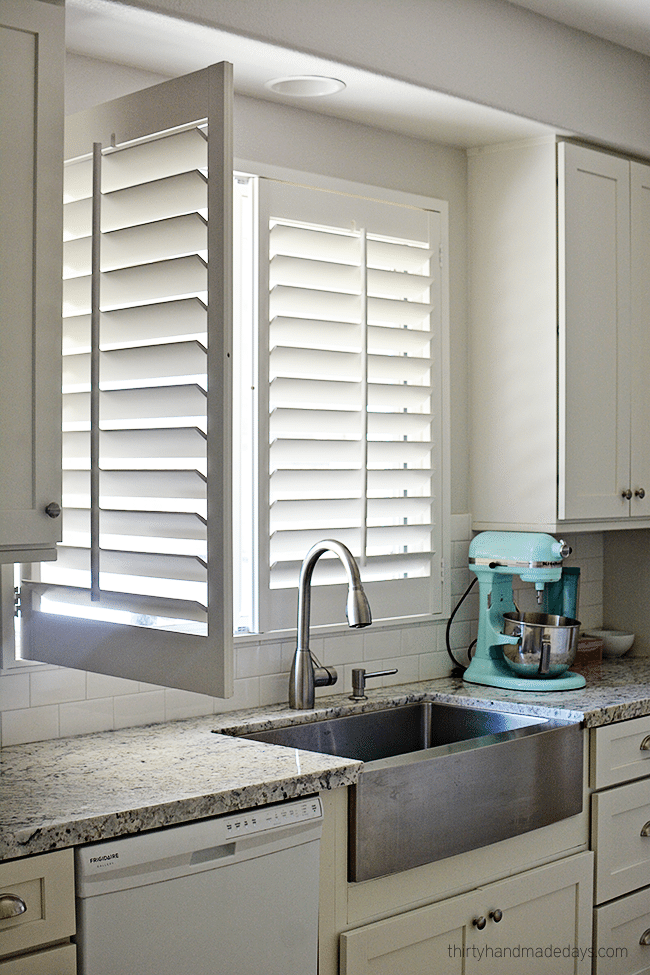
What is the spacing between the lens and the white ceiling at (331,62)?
2395 millimetres

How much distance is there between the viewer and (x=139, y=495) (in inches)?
89.4

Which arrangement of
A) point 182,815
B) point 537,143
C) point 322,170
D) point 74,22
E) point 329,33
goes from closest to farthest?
point 182,815, point 74,22, point 329,33, point 322,170, point 537,143

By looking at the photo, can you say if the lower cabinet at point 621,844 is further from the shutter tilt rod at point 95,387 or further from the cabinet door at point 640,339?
the shutter tilt rod at point 95,387

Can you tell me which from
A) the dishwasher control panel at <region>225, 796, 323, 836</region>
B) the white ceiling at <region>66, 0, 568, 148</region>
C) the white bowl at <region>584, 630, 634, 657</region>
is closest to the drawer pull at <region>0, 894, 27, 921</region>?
the dishwasher control panel at <region>225, 796, 323, 836</region>

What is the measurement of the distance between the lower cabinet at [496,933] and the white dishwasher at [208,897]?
216 mm

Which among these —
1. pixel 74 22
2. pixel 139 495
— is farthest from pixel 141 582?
pixel 74 22

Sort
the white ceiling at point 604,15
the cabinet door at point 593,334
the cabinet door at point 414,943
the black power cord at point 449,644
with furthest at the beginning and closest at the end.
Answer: the black power cord at point 449,644
the cabinet door at point 593,334
the white ceiling at point 604,15
the cabinet door at point 414,943

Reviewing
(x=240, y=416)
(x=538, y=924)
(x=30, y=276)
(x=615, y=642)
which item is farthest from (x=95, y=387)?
(x=615, y=642)

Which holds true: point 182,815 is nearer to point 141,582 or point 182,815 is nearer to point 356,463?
point 141,582

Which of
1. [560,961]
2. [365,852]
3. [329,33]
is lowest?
[560,961]

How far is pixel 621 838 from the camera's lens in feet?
9.74

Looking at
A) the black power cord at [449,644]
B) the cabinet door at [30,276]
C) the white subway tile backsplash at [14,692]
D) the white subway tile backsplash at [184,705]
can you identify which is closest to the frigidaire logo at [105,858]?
the cabinet door at [30,276]

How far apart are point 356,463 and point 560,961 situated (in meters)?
1.43

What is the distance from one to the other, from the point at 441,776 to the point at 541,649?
0.81 meters
